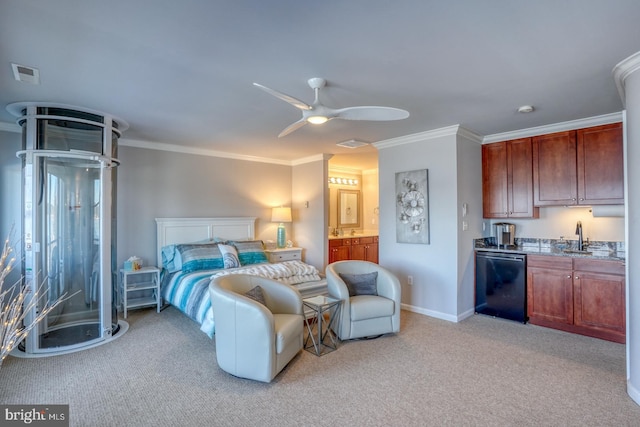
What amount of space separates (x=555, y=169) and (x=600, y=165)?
17.8 inches

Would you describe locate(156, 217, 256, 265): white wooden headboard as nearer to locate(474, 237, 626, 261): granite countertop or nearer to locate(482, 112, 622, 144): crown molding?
locate(474, 237, 626, 261): granite countertop

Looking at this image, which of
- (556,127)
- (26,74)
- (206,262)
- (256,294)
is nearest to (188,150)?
(206,262)

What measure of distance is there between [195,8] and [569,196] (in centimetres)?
458

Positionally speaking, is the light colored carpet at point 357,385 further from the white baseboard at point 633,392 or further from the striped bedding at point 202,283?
the striped bedding at point 202,283

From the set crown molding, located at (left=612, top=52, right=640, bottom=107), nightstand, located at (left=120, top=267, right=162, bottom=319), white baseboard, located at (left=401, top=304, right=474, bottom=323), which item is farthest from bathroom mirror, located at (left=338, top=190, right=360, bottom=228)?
crown molding, located at (left=612, top=52, right=640, bottom=107)

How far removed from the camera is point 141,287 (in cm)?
477

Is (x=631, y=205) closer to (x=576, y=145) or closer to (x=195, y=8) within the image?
(x=576, y=145)

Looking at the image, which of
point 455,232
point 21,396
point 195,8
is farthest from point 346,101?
point 21,396

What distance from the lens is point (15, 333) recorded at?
4.42ft

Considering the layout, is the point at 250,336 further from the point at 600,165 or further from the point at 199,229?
the point at 600,165

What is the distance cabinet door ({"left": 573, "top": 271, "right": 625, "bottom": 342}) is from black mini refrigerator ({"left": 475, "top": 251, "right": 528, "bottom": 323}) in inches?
22.2

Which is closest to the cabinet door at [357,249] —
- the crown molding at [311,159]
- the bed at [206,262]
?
the crown molding at [311,159]

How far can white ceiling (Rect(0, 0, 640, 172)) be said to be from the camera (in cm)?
193

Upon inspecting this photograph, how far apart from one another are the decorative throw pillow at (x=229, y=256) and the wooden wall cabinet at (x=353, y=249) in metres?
2.14
